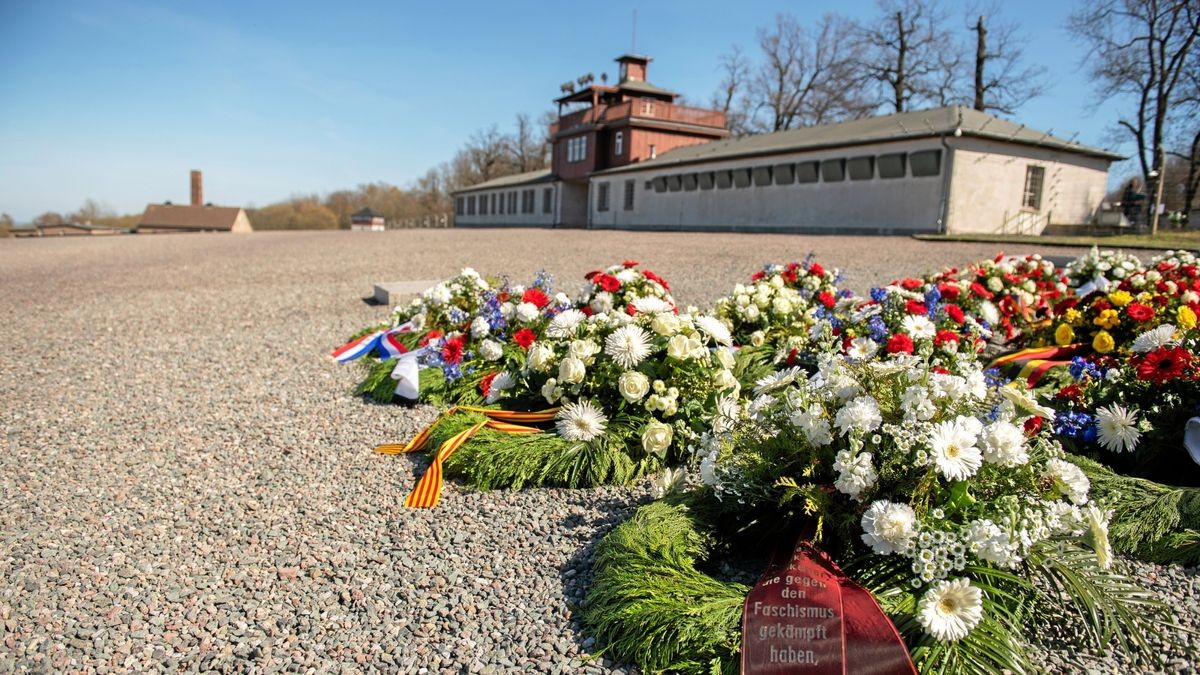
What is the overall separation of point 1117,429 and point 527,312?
321 centimetres

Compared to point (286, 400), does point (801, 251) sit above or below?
above

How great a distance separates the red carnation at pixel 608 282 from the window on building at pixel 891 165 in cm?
1841

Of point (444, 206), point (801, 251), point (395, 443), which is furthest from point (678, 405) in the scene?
point (444, 206)

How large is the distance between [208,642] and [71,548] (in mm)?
1058

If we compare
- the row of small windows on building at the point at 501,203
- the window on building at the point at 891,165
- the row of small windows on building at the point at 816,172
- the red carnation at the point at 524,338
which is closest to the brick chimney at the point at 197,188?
the row of small windows on building at the point at 501,203

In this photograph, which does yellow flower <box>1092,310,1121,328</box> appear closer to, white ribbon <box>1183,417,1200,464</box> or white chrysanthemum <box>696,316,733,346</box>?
white ribbon <box>1183,417,1200,464</box>

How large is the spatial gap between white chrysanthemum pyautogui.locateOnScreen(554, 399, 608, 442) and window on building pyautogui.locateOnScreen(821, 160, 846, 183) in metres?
21.0

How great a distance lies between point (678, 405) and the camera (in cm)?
377

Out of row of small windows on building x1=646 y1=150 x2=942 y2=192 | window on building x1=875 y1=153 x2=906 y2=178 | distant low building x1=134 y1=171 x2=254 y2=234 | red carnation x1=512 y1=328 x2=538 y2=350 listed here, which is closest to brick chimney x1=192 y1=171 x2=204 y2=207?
distant low building x1=134 y1=171 x2=254 y2=234

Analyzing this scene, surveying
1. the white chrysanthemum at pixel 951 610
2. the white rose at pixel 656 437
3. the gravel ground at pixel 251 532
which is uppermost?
the white rose at pixel 656 437

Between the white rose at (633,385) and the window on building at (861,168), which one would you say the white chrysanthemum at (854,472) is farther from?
the window on building at (861,168)

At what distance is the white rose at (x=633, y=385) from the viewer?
11.7 ft

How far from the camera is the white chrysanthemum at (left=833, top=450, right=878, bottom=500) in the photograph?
88.8 inches

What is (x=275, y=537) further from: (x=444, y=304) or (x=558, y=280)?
(x=558, y=280)
